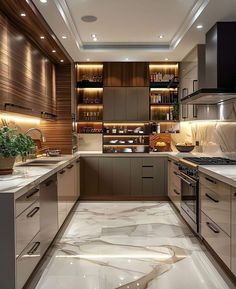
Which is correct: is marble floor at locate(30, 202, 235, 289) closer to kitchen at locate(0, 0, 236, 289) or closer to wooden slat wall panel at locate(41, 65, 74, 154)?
kitchen at locate(0, 0, 236, 289)

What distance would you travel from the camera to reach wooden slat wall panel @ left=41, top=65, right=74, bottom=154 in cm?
563

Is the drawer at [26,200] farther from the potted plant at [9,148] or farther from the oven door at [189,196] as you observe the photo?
the oven door at [189,196]

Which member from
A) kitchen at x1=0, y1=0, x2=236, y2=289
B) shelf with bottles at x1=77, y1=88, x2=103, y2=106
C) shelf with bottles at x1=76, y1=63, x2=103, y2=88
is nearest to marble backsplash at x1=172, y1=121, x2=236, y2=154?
kitchen at x1=0, y1=0, x2=236, y2=289

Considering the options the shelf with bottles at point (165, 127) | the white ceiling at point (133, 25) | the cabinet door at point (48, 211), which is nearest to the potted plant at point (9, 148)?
the cabinet door at point (48, 211)

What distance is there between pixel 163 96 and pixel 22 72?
3.27m

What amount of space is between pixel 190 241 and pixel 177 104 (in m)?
3.13

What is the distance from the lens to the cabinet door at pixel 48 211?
2906 mm

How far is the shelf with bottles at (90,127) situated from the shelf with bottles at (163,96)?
1146 millimetres

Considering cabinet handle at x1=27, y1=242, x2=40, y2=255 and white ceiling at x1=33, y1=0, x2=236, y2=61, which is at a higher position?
white ceiling at x1=33, y1=0, x2=236, y2=61

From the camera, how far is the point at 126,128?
20.9 ft

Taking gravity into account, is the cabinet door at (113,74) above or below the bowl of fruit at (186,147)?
above

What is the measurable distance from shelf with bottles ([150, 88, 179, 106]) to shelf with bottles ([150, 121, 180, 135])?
41cm

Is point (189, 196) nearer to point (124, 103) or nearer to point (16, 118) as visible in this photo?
point (16, 118)

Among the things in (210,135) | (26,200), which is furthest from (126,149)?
(26,200)
